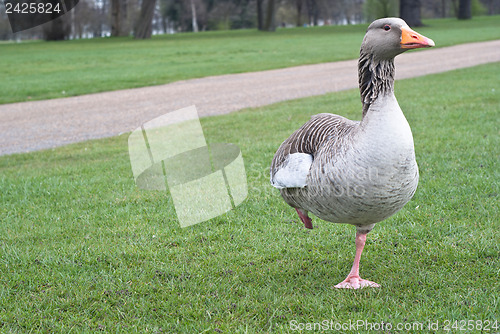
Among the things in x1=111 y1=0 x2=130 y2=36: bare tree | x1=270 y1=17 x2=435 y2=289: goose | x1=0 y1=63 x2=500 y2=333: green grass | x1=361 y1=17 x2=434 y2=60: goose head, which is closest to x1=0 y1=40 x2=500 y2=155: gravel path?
x1=0 y1=63 x2=500 y2=333: green grass

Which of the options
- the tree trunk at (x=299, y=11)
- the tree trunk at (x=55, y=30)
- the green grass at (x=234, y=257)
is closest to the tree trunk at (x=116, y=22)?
the tree trunk at (x=55, y=30)

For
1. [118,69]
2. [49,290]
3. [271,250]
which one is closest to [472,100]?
[271,250]

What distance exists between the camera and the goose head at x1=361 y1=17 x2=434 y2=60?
3.15 metres

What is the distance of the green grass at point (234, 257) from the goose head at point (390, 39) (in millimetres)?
1600

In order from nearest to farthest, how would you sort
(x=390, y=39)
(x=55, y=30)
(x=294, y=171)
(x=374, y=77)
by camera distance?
(x=390, y=39), (x=374, y=77), (x=294, y=171), (x=55, y=30)

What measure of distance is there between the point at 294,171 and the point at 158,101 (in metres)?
10.0

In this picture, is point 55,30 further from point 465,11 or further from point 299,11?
point 465,11

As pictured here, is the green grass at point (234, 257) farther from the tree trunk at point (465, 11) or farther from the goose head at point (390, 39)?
the tree trunk at point (465, 11)

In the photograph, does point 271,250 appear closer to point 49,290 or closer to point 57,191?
point 49,290

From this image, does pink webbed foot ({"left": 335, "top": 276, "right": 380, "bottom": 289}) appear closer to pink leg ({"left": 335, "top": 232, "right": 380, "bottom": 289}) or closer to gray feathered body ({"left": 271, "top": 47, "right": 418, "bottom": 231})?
pink leg ({"left": 335, "top": 232, "right": 380, "bottom": 289})

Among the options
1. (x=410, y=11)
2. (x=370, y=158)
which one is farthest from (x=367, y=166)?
(x=410, y=11)

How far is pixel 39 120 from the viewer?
11.3 metres

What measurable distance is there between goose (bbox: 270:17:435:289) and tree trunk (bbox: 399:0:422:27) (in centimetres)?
4529

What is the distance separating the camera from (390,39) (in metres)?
3.21
